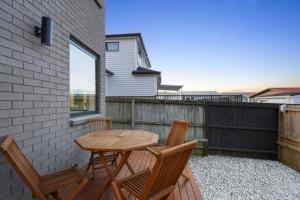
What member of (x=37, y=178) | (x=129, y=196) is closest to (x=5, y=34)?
(x=37, y=178)

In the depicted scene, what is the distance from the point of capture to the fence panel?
4348 mm

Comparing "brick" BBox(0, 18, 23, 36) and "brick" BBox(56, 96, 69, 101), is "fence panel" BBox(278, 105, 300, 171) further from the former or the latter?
"brick" BBox(0, 18, 23, 36)

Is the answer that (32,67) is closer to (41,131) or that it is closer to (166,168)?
(41,131)

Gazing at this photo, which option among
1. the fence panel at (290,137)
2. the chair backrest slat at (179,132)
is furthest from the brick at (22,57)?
the fence panel at (290,137)

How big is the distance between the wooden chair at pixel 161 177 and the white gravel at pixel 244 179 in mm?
1365

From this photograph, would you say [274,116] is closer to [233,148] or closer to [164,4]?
[233,148]

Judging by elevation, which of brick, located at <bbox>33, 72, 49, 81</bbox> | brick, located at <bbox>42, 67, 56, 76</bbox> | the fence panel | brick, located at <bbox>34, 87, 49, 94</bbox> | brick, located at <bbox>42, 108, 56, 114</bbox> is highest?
brick, located at <bbox>42, 67, 56, 76</bbox>

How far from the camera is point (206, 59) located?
1220cm

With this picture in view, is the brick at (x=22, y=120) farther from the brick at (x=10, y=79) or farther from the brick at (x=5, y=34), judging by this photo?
the brick at (x=5, y=34)

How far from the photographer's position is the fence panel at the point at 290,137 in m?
4.35

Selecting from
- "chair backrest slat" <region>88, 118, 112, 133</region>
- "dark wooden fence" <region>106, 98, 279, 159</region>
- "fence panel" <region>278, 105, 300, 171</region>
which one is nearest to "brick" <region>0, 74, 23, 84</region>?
"chair backrest slat" <region>88, 118, 112, 133</region>

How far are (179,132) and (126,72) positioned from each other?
27.8ft

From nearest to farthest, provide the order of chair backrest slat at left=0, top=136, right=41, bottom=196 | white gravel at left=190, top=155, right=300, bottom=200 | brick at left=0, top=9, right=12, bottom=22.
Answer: chair backrest slat at left=0, top=136, right=41, bottom=196
brick at left=0, top=9, right=12, bottom=22
white gravel at left=190, top=155, right=300, bottom=200

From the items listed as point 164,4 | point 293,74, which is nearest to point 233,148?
point 164,4
